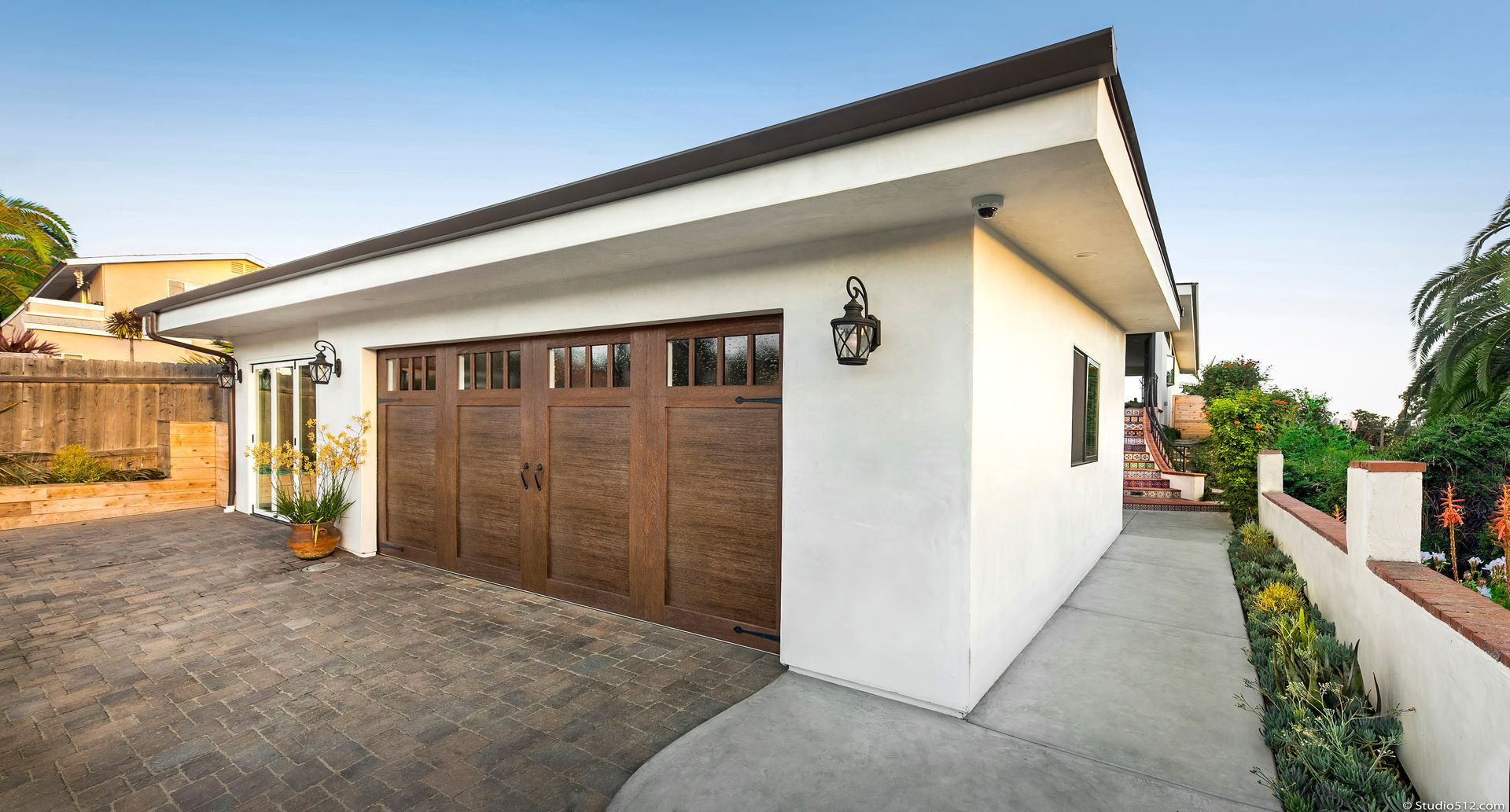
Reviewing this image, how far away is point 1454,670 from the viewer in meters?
2.09

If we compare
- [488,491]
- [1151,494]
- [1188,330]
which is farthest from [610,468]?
[1188,330]

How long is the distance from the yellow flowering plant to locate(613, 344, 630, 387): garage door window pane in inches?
147

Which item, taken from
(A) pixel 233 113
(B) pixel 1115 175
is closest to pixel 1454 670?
(B) pixel 1115 175

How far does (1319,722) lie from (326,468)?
27.9ft

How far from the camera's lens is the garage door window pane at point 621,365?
15.3 ft

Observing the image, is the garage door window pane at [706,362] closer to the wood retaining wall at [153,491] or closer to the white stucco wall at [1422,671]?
the white stucco wall at [1422,671]

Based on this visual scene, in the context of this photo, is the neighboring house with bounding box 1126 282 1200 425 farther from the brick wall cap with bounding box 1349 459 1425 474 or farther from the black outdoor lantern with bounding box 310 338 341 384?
the black outdoor lantern with bounding box 310 338 341 384

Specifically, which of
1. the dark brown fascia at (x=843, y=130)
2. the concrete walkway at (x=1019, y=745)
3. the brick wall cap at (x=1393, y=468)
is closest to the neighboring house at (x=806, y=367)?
the dark brown fascia at (x=843, y=130)

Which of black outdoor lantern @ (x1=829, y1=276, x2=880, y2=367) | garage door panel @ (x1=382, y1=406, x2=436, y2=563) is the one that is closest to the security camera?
black outdoor lantern @ (x1=829, y1=276, x2=880, y2=367)

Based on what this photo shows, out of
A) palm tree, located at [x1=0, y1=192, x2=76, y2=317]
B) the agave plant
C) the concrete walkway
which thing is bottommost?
the concrete walkway

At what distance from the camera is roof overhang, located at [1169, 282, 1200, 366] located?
10461mm

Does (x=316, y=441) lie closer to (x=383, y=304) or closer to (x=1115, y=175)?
(x=383, y=304)

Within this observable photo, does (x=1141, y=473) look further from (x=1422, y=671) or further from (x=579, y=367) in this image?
(x=579, y=367)

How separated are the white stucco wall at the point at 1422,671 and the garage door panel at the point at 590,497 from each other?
4.27 m
